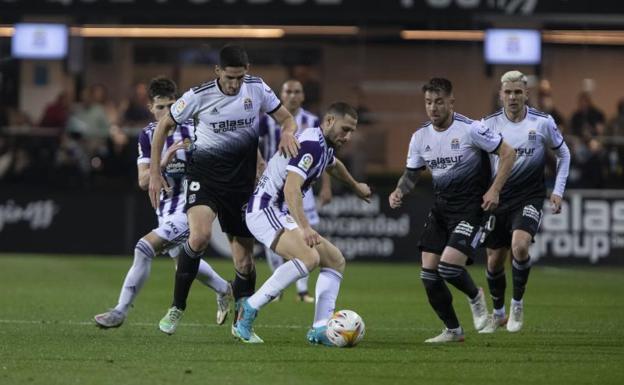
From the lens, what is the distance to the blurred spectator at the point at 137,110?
22.5 metres

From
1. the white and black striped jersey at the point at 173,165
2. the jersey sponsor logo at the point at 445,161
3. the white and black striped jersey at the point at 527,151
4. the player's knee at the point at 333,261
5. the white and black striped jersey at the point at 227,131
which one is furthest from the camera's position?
the white and black striped jersey at the point at 527,151

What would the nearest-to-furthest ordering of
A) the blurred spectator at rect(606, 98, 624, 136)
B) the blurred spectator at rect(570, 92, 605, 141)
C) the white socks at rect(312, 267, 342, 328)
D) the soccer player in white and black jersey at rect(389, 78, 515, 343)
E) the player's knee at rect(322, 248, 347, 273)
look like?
the white socks at rect(312, 267, 342, 328) < the player's knee at rect(322, 248, 347, 273) < the soccer player in white and black jersey at rect(389, 78, 515, 343) < the blurred spectator at rect(570, 92, 605, 141) < the blurred spectator at rect(606, 98, 624, 136)

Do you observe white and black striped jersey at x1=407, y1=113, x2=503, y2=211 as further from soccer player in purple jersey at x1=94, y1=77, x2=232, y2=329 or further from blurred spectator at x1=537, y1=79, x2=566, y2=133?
blurred spectator at x1=537, y1=79, x2=566, y2=133

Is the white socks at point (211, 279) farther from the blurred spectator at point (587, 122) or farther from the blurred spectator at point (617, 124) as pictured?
the blurred spectator at point (617, 124)

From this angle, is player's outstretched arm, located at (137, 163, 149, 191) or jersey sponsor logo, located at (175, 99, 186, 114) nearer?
jersey sponsor logo, located at (175, 99, 186, 114)

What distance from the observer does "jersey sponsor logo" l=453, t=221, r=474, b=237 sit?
10828 millimetres

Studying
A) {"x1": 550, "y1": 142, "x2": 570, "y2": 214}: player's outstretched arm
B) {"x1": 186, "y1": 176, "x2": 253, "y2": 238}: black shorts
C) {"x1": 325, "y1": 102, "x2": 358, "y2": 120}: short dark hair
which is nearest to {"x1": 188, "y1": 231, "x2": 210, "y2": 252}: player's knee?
{"x1": 186, "y1": 176, "x2": 253, "y2": 238}: black shorts

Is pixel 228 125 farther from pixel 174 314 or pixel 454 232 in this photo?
pixel 454 232

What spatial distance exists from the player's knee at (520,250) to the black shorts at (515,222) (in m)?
0.13

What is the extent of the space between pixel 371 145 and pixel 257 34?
2.65 meters

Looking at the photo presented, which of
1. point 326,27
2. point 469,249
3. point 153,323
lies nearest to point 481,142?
point 469,249

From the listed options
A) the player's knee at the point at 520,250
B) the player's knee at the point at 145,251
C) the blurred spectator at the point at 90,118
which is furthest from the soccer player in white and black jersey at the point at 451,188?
the blurred spectator at the point at 90,118

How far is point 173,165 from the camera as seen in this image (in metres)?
11.4

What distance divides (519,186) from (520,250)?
0.60 meters
